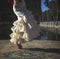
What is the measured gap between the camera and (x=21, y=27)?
9.48 meters

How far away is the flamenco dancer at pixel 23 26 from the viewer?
30.5 ft

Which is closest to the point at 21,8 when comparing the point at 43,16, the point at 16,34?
the point at 16,34

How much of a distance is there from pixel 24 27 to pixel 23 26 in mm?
61

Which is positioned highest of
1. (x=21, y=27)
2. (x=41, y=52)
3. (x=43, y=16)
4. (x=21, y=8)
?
(x=21, y=8)

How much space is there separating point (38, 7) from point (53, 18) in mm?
5291

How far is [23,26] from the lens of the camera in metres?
9.35

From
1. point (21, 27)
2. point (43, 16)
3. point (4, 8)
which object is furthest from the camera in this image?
point (43, 16)

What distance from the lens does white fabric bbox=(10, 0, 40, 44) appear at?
9281mm

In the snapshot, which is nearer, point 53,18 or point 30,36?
point 30,36

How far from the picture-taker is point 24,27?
30.6 ft

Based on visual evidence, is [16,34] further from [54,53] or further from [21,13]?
[54,53]

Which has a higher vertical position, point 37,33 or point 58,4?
point 37,33

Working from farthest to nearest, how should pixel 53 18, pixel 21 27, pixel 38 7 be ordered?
pixel 53 18, pixel 38 7, pixel 21 27

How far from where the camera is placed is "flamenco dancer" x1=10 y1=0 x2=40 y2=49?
928 centimetres
